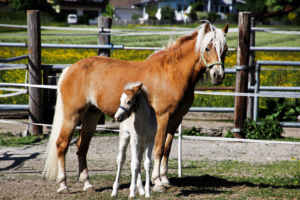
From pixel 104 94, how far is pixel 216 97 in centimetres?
577

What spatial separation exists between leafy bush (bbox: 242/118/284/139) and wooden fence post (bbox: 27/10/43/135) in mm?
4377

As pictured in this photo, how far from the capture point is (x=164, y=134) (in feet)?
13.6

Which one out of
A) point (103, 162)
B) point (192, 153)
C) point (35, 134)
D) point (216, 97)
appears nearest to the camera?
point (103, 162)

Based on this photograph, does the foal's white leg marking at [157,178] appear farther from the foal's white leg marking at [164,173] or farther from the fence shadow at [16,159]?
the fence shadow at [16,159]

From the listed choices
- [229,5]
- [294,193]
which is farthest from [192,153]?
[229,5]

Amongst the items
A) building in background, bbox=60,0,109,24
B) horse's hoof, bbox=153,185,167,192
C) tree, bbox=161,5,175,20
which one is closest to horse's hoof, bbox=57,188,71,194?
horse's hoof, bbox=153,185,167,192

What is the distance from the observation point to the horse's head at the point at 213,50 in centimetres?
395

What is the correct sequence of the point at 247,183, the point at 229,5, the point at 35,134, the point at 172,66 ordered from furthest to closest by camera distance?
1. the point at 229,5
2. the point at 35,134
3. the point at 247,183
4. the point at 172,66

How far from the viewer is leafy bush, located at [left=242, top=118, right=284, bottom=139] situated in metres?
7.12

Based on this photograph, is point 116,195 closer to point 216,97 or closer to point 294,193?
point 294,193

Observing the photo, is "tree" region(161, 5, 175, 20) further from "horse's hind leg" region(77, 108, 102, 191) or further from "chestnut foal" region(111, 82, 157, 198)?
"chestnut foal" region(111, 82, 157, 198)

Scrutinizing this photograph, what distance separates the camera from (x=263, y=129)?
719 cm

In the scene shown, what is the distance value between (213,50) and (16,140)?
15.3 ft

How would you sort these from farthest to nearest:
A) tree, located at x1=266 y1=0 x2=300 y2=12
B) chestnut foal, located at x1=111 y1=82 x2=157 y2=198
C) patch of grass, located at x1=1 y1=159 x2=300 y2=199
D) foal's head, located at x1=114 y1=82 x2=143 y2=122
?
tree, located at x1=266 y1=0 x2=300 y2=12
patch of grass, located at x1=1 y1=159 x2=300 y2=199
chestnut foal, located at x1=111 y1=82 x2=157 y2=198
foal's head, located at x1=114 y1=82 x2=143 y2=122
